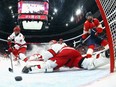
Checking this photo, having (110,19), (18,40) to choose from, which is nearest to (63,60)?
(110,19)

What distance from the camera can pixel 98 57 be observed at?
2.76 m

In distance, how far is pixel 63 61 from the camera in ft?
9.29

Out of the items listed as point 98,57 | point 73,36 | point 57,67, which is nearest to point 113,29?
point 98,57

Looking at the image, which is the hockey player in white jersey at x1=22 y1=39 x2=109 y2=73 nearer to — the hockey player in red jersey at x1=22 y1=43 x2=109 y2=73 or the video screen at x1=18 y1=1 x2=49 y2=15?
the hockey player in red jersey at x1=22 y1=43 x2=109 y2=73

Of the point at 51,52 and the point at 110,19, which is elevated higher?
the point at 110,19

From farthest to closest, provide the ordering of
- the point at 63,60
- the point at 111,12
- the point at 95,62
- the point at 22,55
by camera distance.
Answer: the point at 22,55, the point at 63,60, the point at 95,62, the point at 111,12

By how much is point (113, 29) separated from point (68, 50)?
816 millimetres

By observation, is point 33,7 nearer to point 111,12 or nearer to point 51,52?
point 51,52

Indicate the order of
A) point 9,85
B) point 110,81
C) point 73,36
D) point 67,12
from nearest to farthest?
point 110,81
point 9,85
point 73,36
point 67,12

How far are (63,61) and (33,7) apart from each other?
8873mm

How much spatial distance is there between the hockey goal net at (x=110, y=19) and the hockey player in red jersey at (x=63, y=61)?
68 centimetres

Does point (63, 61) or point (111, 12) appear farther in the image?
point (63, 61)

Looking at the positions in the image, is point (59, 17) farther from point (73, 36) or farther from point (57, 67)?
point (57, 67)

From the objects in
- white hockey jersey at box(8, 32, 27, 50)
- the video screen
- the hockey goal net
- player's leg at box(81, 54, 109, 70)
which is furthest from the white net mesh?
the video screen
